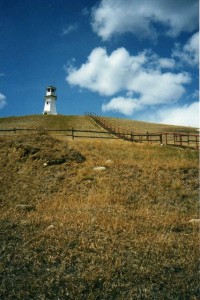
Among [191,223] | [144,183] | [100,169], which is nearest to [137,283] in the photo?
[191,223]

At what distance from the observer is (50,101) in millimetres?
120812

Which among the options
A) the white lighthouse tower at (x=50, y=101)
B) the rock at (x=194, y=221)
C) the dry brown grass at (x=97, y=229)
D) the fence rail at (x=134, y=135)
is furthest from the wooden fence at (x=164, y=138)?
the white lighthouse tower at (x=50, y=101)

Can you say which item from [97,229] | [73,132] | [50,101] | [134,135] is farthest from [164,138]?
[50,101]

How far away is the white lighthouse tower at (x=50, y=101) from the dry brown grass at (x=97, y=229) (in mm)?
99090

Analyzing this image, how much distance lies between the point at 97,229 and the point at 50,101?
A: 370ft

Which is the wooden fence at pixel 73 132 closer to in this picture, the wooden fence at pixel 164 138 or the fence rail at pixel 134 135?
the fence rail at pixel 134 135

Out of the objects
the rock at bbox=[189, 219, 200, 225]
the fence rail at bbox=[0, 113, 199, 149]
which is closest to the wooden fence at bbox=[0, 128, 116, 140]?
A: the fence rail at bbox=[0, 113, 199, 149]

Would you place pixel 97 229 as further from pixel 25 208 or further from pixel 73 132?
pixel 73 132

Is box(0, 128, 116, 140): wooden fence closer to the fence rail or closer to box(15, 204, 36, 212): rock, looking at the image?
the fence rail

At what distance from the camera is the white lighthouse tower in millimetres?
119750

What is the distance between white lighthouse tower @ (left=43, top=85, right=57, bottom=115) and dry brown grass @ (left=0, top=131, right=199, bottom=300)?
99.1 metres

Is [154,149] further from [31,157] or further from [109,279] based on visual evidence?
[109,279]

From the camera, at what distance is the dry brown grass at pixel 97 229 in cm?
725

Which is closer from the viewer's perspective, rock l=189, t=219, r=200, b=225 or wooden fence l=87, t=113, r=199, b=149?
rock l=189, t=219, r=200, b=225
